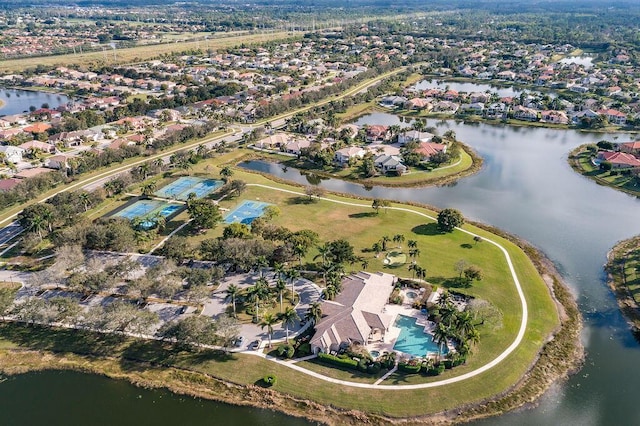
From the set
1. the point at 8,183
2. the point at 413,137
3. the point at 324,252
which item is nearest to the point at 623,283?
the point at 324,252

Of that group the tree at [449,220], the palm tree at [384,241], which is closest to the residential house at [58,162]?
the palm tree at [384,241]

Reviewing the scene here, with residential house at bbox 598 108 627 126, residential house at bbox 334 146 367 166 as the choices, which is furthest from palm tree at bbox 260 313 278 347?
residential house at bbox 598 108 627 126

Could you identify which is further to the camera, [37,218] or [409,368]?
[37,218]

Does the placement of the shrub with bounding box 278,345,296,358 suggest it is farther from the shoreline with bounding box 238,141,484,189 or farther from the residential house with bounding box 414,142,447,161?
the residential house with bounding box 414,142,447,161

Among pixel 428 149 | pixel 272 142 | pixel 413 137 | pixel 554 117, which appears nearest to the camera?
pixel 428 149

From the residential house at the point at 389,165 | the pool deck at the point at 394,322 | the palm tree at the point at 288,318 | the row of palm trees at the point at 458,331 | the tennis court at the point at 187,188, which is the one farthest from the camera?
the residential house at the point at 389,165

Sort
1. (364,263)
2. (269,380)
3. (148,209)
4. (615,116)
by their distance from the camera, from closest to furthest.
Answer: (269,380) < (364,263) < (148,209) < (615,116)

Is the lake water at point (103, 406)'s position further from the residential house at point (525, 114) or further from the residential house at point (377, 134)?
the residential house at point (525, 114)

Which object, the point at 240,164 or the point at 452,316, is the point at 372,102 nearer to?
the point at 240,164

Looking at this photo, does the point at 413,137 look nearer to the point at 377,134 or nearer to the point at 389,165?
the point at 377,134
